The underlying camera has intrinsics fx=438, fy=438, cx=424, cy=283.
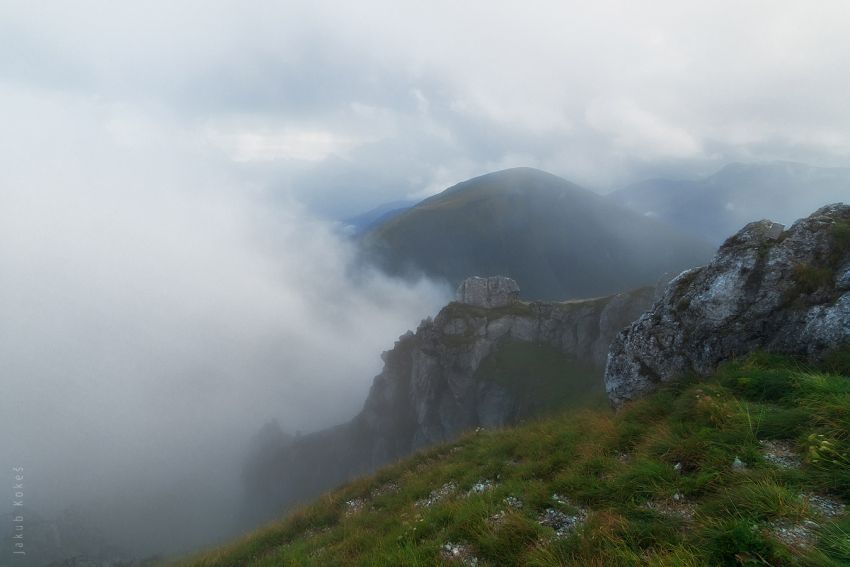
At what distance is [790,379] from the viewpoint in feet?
31.8

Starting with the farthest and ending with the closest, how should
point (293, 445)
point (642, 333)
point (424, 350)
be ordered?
point (293, 445)
point (424, 350)
point (642, 333)

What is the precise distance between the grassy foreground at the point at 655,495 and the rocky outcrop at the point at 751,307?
4.86 feet

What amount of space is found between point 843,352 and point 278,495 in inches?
7922

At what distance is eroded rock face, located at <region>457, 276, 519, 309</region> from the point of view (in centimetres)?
13300

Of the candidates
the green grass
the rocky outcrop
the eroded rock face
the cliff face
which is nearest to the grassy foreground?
the rocky outcrop

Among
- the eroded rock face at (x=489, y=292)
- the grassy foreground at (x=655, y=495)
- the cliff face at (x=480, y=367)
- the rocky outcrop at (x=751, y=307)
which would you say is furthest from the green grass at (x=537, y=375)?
the grassy foreground at (x=655, y=495)

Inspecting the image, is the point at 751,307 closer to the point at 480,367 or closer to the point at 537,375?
the point at 537,375

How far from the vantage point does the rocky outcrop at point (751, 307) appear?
12.1 meters

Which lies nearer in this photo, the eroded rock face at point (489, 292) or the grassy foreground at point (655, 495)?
the grassy foreground at point (655, 495)

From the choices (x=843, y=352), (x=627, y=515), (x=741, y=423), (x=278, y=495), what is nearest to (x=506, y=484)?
(x=627, y=515)

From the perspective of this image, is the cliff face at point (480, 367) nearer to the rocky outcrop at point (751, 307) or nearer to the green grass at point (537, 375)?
the green grass at point (537, 375)

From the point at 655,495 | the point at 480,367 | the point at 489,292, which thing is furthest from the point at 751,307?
the point at 489,292

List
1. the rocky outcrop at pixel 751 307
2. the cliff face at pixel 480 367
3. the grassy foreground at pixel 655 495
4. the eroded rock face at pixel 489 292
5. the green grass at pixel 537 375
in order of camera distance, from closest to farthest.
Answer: the grassy foreground at pixel 655 495 → the rocky outcrop at pixel 751 307 → the green grass at pixel 537 375 → the cliff face at pixel 480 367 → the eroded rock face at pixel 489 292

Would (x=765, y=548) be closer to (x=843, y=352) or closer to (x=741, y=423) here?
(x=741, y=423)
